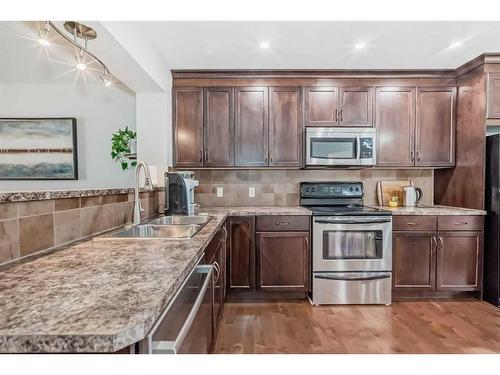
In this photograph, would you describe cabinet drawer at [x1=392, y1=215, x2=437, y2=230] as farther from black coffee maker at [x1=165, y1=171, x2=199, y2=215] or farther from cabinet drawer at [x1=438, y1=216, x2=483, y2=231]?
black coffee maker at [x1=165, y1=171, x2=199, y2=215]

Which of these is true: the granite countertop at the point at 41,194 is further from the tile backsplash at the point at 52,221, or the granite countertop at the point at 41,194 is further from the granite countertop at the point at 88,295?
the granite countertop at the point at 88,295

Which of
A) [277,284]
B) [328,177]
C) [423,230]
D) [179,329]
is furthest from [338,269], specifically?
[179,329]

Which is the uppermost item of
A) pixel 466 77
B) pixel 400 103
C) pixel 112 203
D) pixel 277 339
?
pixel 466 77

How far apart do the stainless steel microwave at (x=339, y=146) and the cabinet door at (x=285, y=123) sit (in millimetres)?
142

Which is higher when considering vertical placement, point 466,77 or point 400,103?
point 466,77

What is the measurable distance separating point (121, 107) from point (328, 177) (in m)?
2.84

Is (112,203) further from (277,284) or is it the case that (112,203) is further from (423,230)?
(423,230)

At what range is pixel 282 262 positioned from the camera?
2826 millimetres

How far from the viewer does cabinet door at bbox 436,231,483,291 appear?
9.17 ft

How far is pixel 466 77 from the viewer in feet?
9.75

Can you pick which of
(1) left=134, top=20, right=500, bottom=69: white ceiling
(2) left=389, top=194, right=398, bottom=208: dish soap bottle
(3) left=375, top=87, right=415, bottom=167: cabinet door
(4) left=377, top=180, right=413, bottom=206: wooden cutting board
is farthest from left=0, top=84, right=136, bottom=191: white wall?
(2) left=389, top=194, right=398, bottom=208: dish soap bottle

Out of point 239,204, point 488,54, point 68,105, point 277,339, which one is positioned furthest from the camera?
point 68,105

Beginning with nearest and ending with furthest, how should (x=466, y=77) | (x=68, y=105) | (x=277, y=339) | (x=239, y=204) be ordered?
(x=277, y=339), (x=466, y=77), (x=239, y=204), (x=68, y=105)

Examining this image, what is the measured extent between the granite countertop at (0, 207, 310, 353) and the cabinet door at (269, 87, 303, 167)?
2058mm
